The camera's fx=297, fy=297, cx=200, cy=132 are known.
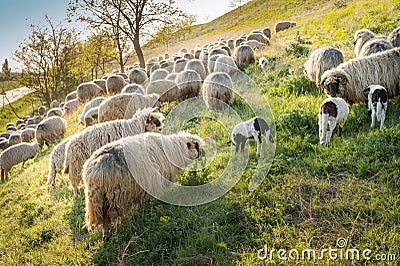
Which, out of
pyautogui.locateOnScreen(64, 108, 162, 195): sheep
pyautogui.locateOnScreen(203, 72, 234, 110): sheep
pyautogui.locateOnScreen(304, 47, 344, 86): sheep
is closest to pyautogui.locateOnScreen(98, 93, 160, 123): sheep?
pyautogui.locateOnScreen(203, 72, 234, 110): sheep

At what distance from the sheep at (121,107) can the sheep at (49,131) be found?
6.39 metres

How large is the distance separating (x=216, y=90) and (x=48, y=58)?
82.7 ft

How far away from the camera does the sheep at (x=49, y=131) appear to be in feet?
44.2

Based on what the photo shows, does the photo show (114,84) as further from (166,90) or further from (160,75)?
(166,90)

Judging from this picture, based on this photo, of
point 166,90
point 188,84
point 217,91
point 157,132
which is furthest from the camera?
point 166,90

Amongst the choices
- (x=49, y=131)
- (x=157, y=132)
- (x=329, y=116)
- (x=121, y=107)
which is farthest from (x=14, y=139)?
(x=329, y=116)

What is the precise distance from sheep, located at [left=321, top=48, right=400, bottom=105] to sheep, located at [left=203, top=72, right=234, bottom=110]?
2.85m

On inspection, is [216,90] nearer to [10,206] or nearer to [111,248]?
[111,248]

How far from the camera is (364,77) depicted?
5559mm

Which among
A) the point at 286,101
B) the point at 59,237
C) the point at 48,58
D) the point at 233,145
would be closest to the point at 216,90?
the point at 286,101

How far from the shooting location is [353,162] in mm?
4172

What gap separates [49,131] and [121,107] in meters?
6.94

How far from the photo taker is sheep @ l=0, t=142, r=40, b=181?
12.5 metres

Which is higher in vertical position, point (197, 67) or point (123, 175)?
point (197, 67)
